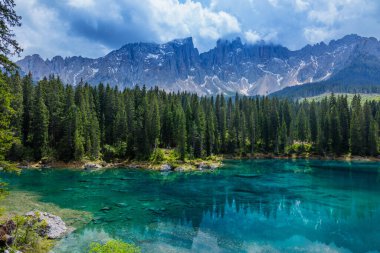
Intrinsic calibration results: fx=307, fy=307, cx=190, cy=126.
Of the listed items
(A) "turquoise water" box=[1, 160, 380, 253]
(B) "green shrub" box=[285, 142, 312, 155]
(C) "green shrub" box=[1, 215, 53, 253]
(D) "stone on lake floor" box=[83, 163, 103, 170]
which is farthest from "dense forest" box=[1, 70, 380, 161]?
(C) "green shrub" box=[1, 215, 53, 253]

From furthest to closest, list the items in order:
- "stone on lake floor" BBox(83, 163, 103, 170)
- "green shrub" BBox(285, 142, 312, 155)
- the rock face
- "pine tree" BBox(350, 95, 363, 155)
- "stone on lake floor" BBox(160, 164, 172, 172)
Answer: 1. "green shrub" BBox(285, 142, 312, 155)
2. "pine tree" BBox(350, 95, 363, 155)
3. "stone on lake floor" BBox(160, 164, 172, 172)
4. "stone on lake floor" BBox(83, 163, 103, 170)
5. the rock face

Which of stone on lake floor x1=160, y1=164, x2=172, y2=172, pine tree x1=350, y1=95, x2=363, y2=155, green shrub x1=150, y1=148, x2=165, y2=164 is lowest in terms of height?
stone on lake floor x1=160, y1=164, x2=172, y2=172

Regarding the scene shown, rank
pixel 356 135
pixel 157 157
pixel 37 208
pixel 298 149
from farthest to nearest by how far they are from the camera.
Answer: pixel 298 149
pixel 356 135
pixel 157 157
pixel 37 208

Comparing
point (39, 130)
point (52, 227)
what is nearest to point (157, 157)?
point (39, 130)

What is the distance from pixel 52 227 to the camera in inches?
1259

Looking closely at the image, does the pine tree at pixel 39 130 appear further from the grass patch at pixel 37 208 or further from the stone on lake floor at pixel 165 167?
the grass patch at pixel 37 208

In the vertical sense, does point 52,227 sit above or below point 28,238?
below

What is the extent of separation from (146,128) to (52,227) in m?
64.7

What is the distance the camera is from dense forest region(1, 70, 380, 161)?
284ft

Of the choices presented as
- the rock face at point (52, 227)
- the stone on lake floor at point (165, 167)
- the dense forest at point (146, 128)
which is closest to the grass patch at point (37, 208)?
the rock face at point (52, 227)

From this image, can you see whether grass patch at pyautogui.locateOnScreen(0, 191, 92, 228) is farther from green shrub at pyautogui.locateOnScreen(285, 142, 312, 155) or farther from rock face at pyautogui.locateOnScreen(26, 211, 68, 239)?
green shrub at pyautogui.locateOnScreen(285, 142, 312, 155)

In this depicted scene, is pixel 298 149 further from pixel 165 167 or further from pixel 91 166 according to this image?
pixel 91 166

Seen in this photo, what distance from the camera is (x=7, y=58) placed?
1577 cm

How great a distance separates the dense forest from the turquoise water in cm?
1486
